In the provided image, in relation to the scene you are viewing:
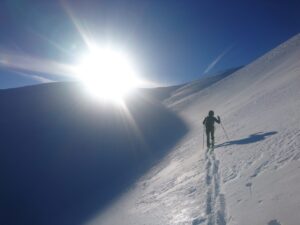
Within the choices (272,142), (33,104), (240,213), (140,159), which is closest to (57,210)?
(140,159)

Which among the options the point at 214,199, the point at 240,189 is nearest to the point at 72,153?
the point at 214,199

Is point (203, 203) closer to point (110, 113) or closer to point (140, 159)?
point (140, 159)

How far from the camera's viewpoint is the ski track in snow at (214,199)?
6.65 metres

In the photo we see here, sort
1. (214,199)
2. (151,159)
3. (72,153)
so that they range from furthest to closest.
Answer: (72,153), (151,159), (214,199)

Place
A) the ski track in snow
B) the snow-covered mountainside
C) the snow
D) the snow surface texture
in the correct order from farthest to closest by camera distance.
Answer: the snow-covered mountainside
the snow
the ski track in snow
the snow surface texture

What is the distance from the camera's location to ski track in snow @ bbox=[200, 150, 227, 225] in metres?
6.65

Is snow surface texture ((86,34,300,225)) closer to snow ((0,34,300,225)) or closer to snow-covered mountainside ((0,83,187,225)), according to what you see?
snow ((0,34,300,225))

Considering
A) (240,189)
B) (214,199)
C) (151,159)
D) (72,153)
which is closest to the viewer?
(240,189)

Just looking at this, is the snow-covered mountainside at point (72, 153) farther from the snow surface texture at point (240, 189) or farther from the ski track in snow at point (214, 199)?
the ski track in snow at point (214, 199)

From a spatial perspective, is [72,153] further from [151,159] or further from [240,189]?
[240,189]

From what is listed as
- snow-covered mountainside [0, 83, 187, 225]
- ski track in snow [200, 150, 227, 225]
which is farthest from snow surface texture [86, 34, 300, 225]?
snow-covered mountainside [0, 83, 187, 225]

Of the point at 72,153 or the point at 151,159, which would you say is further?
the point at 72,153

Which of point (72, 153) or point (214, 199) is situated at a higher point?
point (72, 153)

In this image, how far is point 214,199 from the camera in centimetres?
793
